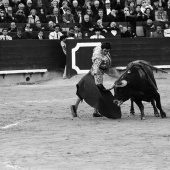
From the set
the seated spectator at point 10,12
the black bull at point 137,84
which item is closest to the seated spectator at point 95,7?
the seated spectator at point 10,12

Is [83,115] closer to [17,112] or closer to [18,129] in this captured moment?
[17,112]

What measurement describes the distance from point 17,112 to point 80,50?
6479 mm

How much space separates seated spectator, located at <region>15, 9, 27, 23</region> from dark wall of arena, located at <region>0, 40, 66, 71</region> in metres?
0.58

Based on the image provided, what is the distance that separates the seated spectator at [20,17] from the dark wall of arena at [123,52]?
1.28 metres

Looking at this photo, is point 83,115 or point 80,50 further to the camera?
point 80,50

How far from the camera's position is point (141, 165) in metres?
7.91

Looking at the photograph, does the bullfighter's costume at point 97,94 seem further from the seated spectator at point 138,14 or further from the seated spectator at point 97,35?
the seated spectator at point 138,14

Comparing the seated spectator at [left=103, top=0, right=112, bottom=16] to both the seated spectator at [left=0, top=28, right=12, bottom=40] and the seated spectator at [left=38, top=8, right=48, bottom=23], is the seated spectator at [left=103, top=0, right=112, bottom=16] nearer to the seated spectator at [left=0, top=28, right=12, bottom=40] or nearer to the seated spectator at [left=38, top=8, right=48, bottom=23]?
the seated spectator at [left=38, top=8, right=48, bottom=23]

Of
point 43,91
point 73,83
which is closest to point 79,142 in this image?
point 43,91

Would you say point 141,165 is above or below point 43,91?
above

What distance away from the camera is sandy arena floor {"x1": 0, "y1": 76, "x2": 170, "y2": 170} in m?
8.09

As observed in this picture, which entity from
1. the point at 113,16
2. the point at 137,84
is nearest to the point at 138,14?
the point at 113,16

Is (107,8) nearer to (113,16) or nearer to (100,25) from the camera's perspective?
(113,16)

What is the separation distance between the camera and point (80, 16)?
2019 cm
